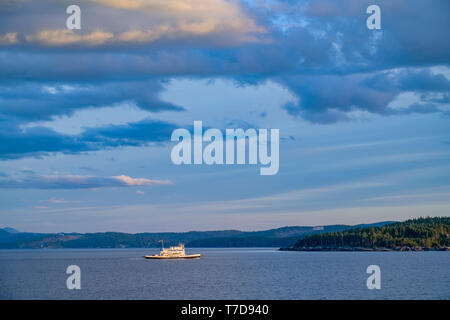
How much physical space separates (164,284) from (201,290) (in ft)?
53.5

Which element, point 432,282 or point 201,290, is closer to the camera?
point 201,290

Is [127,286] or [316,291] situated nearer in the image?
[316,291]

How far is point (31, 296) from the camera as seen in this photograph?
10238 centimetres

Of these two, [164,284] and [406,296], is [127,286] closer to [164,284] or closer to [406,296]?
[164,284]
